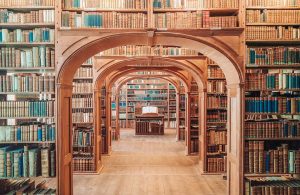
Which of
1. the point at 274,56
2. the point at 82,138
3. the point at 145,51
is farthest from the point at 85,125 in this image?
the point at 274,56

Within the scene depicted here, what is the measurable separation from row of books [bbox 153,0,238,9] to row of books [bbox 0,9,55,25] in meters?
1.82

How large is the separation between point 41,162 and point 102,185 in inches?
109

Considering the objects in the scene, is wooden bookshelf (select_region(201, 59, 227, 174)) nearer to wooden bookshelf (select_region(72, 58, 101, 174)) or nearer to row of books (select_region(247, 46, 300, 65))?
wooden bookshelf (select_region(72, 58, 101, 174))

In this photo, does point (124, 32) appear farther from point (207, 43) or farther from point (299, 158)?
point (299, 158)

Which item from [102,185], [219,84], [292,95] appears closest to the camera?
[292,95]

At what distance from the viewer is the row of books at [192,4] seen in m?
5.41

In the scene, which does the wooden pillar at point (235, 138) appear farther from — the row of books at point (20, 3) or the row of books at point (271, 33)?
the row of books at point (20, 3)

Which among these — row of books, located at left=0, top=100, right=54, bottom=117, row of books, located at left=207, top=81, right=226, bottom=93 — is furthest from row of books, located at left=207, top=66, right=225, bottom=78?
row of books, located at left=0, top=100, right=54, bottom=117

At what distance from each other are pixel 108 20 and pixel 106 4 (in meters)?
0.34

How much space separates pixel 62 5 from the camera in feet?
17.8

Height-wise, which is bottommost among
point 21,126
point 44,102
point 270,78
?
point 21,126

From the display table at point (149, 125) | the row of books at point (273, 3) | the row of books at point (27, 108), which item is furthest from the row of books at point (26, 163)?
the display table at point (149, 125)

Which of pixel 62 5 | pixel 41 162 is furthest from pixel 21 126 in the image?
pixel 62 5

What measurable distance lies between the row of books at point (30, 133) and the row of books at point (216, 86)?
16.3ft
